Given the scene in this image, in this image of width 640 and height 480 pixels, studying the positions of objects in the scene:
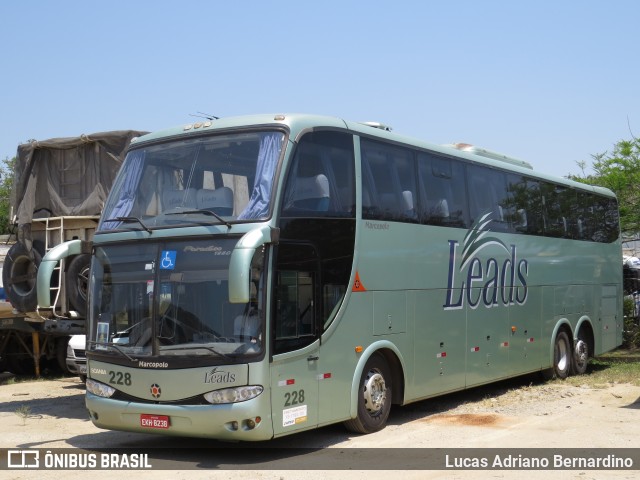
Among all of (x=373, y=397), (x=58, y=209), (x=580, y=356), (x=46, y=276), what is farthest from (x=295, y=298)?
(x=580, y=356)

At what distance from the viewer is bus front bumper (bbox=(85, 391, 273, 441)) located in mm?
9172

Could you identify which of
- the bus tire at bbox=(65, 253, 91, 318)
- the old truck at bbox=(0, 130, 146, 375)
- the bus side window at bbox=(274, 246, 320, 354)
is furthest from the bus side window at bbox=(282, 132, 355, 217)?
the bus tire at bbox=(65, 253, 91, 318)

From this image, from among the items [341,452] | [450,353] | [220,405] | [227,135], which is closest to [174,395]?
[220,405]

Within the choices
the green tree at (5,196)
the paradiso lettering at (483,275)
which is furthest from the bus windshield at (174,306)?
the green tree at (5,196)

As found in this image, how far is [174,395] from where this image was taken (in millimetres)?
9445

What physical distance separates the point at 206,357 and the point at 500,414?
538 centimetres

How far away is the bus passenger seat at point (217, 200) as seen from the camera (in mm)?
9781

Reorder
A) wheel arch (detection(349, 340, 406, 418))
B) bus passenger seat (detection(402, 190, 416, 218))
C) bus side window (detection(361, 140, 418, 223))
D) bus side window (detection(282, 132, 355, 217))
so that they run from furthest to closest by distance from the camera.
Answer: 1. bus passenger seat (detection(402, 190, 416, 218))
2. bus side window (detection(361, 140, 418, 223))
3. wheel arch (detection(349, 340, 406, 418))
4. bus side window (detection(282, 132, 355, 217))

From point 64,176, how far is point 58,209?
58 centimetres

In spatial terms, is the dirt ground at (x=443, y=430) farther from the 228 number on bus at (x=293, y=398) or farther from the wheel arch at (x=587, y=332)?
the wheel arch at (x=587, y=332)

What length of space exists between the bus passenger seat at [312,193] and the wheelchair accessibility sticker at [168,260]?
4.95 ft

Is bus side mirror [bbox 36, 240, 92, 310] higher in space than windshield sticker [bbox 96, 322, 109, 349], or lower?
higher

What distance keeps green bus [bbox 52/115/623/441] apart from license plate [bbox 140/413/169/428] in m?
0.04

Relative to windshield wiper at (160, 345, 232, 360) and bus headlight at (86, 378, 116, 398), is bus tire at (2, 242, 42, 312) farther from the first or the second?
windshield wiper at (160, 345, 232, 360)
